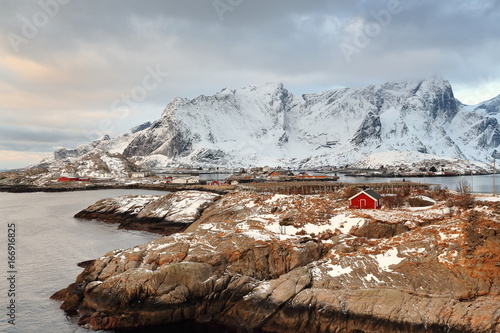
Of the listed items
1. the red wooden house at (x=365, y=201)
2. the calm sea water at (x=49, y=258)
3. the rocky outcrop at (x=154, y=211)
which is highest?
the red wooden house at (x=365, y=201)

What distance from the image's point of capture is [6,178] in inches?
6358

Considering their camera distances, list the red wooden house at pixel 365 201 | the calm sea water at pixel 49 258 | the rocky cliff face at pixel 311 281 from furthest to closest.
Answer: the red wooden house at pixel 365 201 → the calm sea water at pixel 49 258 → the rocky cliff face at pixel 311 281

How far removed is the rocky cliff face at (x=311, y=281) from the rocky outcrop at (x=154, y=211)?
72.6 ft

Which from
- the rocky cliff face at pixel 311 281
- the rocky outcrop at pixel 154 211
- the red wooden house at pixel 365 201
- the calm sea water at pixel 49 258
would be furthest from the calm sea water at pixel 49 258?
the red wooden house at pixel 365 201

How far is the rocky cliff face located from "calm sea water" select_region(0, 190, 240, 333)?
1.35m

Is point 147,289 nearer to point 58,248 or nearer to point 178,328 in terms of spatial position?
point 178,328

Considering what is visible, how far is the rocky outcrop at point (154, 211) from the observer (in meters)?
50.5

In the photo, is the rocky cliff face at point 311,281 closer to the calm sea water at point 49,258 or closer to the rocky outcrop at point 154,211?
the calm sea water at point 49,258

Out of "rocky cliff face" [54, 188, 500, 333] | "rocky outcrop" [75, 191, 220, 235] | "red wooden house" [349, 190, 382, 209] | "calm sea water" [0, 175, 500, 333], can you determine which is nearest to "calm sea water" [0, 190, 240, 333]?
"calm sea water" [0, 175, 500, 333]

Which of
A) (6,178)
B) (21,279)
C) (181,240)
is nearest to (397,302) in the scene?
(181,240)

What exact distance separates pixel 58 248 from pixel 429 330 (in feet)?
118

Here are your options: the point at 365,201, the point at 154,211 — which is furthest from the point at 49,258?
the point at 365,201

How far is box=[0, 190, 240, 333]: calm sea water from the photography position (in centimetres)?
2173

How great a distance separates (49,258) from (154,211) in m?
20.3
